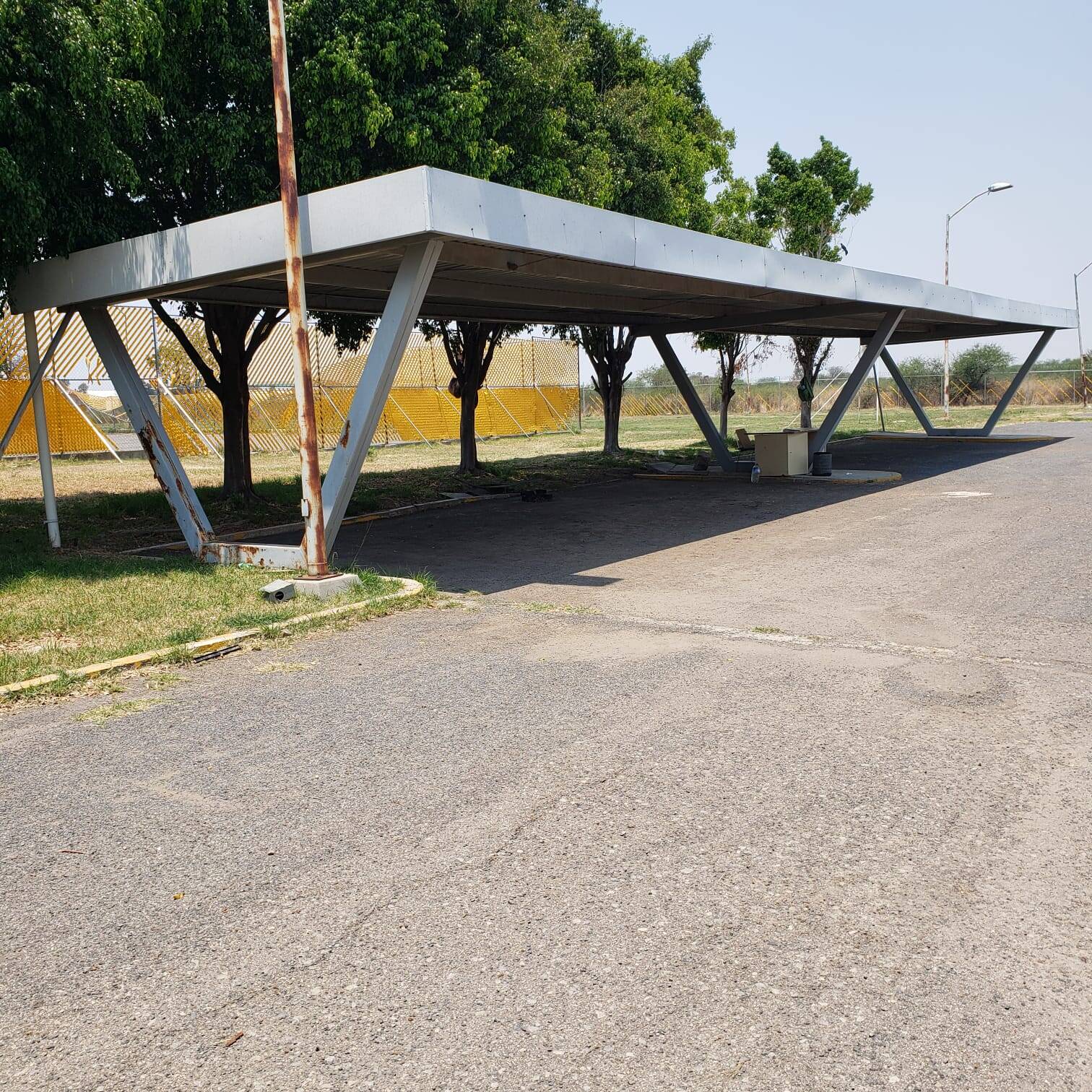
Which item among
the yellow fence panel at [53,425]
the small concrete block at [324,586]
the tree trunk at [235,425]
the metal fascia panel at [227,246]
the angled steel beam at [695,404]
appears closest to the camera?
the metal fascia panel at [227,246]

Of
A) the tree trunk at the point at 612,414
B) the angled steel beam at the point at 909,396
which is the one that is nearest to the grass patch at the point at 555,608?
the tree trunk at the point at 612,414

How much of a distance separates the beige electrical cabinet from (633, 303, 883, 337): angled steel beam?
2203mm

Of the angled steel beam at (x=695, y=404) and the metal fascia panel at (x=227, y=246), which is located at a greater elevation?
the metal fascia panel at (x=227, y=246)

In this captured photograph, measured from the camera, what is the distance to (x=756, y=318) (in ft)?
64.2

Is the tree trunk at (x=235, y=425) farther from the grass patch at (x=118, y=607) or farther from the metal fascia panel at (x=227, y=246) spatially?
the grass patch at (x=118, y=607)

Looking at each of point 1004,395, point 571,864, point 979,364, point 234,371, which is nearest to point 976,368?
point 979,364

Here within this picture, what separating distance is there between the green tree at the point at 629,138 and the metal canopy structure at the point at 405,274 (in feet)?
13.7

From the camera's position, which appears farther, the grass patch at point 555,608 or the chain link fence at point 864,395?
the chain link fence at point 864,395

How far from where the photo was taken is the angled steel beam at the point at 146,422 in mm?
11445

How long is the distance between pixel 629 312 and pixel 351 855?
16453mm

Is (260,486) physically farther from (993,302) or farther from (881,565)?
(993,302)

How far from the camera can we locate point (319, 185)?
13953 mm

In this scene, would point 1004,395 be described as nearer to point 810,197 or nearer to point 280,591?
point 810,197

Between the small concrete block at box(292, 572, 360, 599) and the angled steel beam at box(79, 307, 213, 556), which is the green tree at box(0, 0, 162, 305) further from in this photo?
the small concrete block at box(292, 572, 360, 599)
